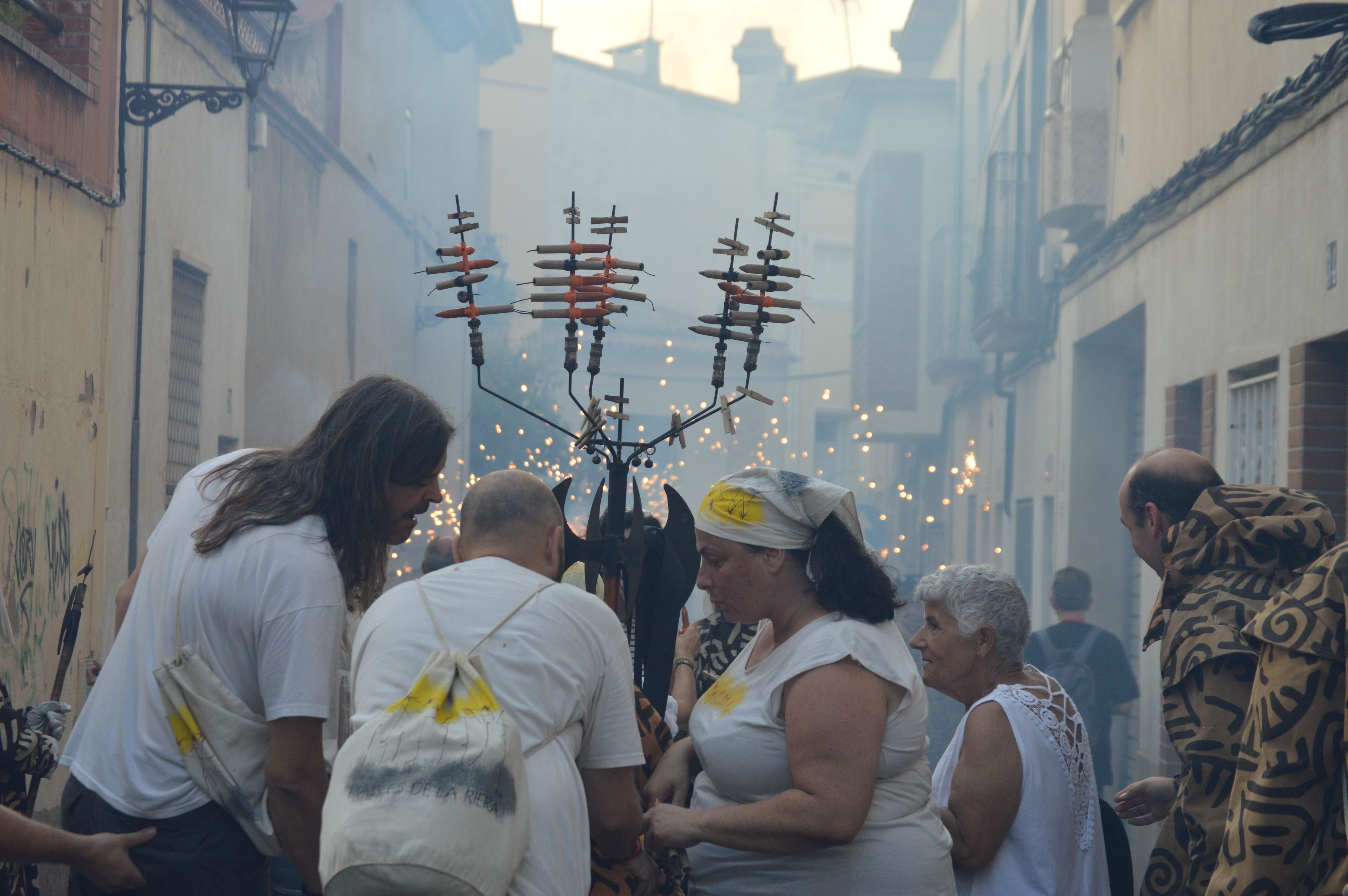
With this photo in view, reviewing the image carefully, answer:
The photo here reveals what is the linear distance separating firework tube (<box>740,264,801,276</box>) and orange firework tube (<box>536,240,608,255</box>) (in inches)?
14.4

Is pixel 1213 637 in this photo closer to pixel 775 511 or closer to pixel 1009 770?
pixel 1009 770

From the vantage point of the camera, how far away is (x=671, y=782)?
2934 millimetres

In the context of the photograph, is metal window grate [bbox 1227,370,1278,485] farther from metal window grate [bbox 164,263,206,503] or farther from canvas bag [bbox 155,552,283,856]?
metal window grate [bbox 164,263,206,503]

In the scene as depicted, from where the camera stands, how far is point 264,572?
262 centimetres

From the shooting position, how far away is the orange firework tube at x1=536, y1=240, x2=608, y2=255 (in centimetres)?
323

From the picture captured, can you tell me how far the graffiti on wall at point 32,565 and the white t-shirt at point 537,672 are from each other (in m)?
4.57

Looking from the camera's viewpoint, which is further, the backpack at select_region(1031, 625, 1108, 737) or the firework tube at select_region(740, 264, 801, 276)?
the backpack at select_region(1031, 625, 1108, 737)

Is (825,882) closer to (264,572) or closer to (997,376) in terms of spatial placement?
(264,572)

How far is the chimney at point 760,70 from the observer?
39.7 m

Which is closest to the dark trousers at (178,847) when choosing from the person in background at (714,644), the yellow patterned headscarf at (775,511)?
the yellow patterned headscarf at (775,511)

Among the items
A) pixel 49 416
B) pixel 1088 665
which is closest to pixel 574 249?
pixel 49 416

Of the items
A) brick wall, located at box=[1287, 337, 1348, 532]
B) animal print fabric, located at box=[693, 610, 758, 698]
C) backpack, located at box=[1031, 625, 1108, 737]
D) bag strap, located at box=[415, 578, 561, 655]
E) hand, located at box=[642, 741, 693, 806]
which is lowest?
backpack, located at box=[1031, 625, 1108, 737]

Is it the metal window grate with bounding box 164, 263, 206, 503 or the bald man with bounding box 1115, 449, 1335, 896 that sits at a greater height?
the metal window grate with bounding box 164, 263, 206, 503

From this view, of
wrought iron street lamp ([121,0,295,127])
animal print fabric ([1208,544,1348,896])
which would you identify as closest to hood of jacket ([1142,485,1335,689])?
animal print fabric ([1208,544,1348,896])
